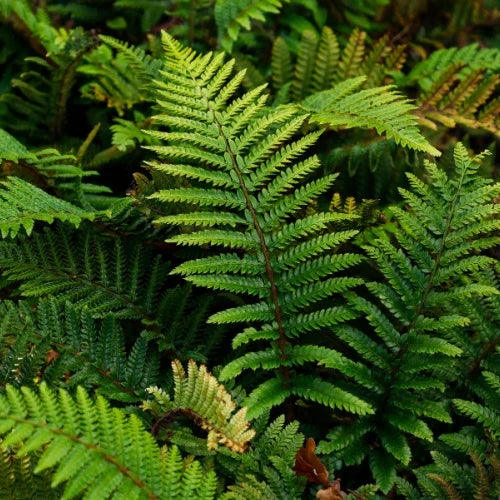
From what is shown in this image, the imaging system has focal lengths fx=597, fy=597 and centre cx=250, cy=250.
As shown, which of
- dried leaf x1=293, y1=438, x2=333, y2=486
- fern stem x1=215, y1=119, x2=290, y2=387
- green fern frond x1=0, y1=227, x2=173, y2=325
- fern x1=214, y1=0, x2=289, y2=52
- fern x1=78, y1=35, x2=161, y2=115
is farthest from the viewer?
fern x1=214, y1=0, x2=289, y2=52

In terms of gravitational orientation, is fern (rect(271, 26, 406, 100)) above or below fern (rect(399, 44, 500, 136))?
below

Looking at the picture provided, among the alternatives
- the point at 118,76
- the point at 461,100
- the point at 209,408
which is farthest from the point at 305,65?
the point at 209,408

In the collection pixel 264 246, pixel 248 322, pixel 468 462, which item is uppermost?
pixel 264 246

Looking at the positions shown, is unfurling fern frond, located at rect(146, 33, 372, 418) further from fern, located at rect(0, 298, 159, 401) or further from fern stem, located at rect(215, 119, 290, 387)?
fern, located at rect(0, 298, 159, 401)

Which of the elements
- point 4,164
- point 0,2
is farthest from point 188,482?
point 0,2

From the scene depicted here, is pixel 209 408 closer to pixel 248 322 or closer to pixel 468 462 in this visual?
pixel 248 322

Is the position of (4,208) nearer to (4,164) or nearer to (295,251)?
(4,164)

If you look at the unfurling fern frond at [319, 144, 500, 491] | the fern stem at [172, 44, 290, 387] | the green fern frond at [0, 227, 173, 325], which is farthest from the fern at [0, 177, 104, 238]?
the unfurling fern frond at [319, 144, 500, 491]
